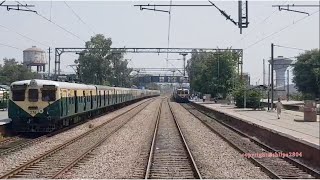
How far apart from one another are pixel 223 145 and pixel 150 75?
417 ft

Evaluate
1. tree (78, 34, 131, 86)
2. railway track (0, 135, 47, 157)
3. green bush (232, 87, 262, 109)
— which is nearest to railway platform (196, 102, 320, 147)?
railway track (0, 135, 47, 157)

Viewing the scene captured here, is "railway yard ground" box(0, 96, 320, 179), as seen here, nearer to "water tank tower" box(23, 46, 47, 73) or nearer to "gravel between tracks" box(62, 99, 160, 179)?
"gravel between tracks" box(62, 99, 160, 179)

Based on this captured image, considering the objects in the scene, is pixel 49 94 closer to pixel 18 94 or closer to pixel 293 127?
pixel 18 94

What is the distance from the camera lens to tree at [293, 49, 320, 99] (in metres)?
69.7

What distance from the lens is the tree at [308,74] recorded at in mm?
69688

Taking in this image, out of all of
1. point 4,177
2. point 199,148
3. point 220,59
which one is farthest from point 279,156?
point 220,59

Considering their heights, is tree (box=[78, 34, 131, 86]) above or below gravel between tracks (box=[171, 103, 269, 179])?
above

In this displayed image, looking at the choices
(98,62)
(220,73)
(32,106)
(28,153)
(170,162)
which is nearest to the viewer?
(170,162)

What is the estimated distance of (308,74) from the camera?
238 feet

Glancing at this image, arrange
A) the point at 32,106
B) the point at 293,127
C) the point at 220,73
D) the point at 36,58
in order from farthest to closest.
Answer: the point at 36,58
the point at 220,73
the point at 293,127
the point at 32,106

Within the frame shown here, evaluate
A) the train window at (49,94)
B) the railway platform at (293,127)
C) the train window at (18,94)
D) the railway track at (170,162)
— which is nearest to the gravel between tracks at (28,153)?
the train window at (49,94)

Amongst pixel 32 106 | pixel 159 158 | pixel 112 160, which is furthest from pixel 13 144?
pixel 159 158

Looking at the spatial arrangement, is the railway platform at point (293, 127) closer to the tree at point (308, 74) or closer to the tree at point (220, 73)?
the tree at point (220, 73)

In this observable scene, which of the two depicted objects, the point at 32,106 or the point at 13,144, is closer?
the point at 13,144
